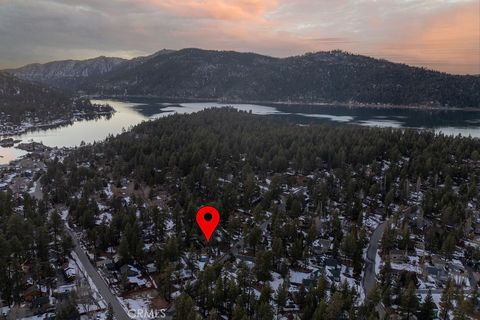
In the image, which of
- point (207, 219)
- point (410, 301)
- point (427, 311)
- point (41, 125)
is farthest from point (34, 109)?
point (427, 311)

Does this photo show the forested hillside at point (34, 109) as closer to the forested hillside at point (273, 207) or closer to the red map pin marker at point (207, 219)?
the forested hillside at point (273, 207)

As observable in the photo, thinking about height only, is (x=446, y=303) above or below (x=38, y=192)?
above

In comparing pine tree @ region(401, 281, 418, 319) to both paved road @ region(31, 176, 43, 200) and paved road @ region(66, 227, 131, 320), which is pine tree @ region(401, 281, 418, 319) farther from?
paved road @ region(31, 176, 43, 200)

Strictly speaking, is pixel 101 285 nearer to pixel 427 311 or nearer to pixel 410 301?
pixel 410 301

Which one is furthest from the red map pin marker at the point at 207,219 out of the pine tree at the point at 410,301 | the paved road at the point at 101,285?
the pine tree at the point at 410,301

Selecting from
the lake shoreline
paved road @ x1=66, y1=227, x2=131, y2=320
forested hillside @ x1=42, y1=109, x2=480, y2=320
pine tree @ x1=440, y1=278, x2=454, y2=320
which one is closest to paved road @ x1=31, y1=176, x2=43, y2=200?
forested hillside @ x1=42, y1=109, x2=480, y2=320
